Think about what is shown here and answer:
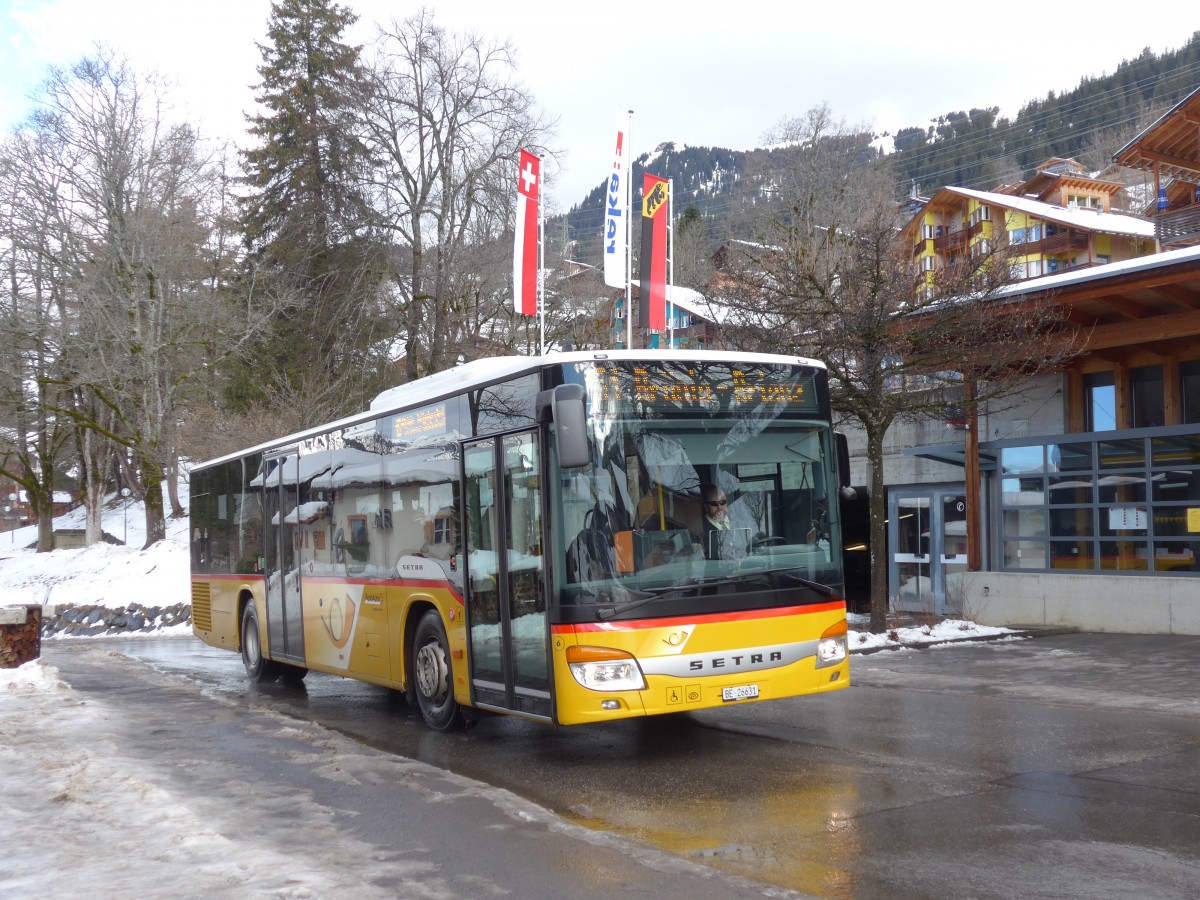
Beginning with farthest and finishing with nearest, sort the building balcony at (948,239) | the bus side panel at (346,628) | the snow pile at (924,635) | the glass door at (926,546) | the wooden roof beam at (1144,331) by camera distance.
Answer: the building balcony at (948,239) → the glass door at (926,546) → the wooden roof beam at (1144,331) → the snow pile at (924,635) → the bus side panel at (346,628)

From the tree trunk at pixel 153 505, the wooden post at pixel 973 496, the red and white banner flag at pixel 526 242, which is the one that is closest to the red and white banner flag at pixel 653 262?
the red and white banner flag at pixel 526 242

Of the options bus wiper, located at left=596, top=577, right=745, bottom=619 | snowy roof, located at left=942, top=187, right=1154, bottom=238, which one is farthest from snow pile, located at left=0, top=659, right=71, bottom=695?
snowy roof, located at left=942, top=187, right=1154, bottom=238

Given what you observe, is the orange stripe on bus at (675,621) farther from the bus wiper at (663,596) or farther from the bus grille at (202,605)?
the bus grille at (202,605)

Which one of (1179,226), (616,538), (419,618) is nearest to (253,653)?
(419,618)

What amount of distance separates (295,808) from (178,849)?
1214 millimetres

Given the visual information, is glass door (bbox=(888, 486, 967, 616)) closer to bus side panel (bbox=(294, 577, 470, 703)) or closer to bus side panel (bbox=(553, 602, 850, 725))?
bus side panel (bbox=(294, 577, 470, 703))

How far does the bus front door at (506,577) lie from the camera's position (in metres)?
8.35

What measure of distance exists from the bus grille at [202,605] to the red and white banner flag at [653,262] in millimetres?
8918

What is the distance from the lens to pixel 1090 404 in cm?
1870

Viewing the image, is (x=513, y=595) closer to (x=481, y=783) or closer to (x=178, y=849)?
(x=481, y=783)

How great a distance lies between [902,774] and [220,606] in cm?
1138

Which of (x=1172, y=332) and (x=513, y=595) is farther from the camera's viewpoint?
(x=1172, y=332)

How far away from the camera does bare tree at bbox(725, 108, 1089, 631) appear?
50.3 feet

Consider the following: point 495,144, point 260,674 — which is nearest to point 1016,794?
point 260,674
